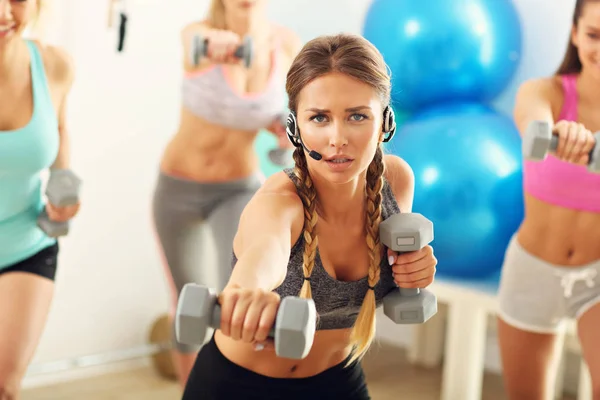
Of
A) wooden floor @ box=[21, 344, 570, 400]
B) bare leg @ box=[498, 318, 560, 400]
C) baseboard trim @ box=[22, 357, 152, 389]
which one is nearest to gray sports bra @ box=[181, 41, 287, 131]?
bare leg @ box=[498, 318, 560, 400]

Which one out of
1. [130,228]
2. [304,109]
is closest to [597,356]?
[304,109]

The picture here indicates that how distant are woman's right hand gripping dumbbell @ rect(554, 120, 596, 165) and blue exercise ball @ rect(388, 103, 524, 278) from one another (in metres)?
0.82

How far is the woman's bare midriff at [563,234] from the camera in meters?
1.77

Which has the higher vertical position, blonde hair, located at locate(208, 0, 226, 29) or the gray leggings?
blonde hair, located at locate(208, 0, 226, 29)

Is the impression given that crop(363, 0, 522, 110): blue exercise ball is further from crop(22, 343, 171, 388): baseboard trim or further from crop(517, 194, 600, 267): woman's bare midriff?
crop(22, 343, 171, 388): baseboard trim

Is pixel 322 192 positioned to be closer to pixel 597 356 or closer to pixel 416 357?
pixel 597 356

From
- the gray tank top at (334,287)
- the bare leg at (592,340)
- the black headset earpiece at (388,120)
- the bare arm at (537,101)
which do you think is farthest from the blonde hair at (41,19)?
the bare leg at (592,340)

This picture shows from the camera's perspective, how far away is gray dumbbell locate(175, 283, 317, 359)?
0.89 meters

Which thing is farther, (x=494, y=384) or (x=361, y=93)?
(x=494, y=384)

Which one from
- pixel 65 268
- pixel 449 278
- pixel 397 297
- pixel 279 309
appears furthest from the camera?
pixel 65 268

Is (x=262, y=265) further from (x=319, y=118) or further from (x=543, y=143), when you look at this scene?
(x=543, y=143)

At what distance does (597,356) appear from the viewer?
1.70 meters

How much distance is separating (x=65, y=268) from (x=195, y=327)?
6.96 feet

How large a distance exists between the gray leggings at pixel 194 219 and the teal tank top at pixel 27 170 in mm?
506
